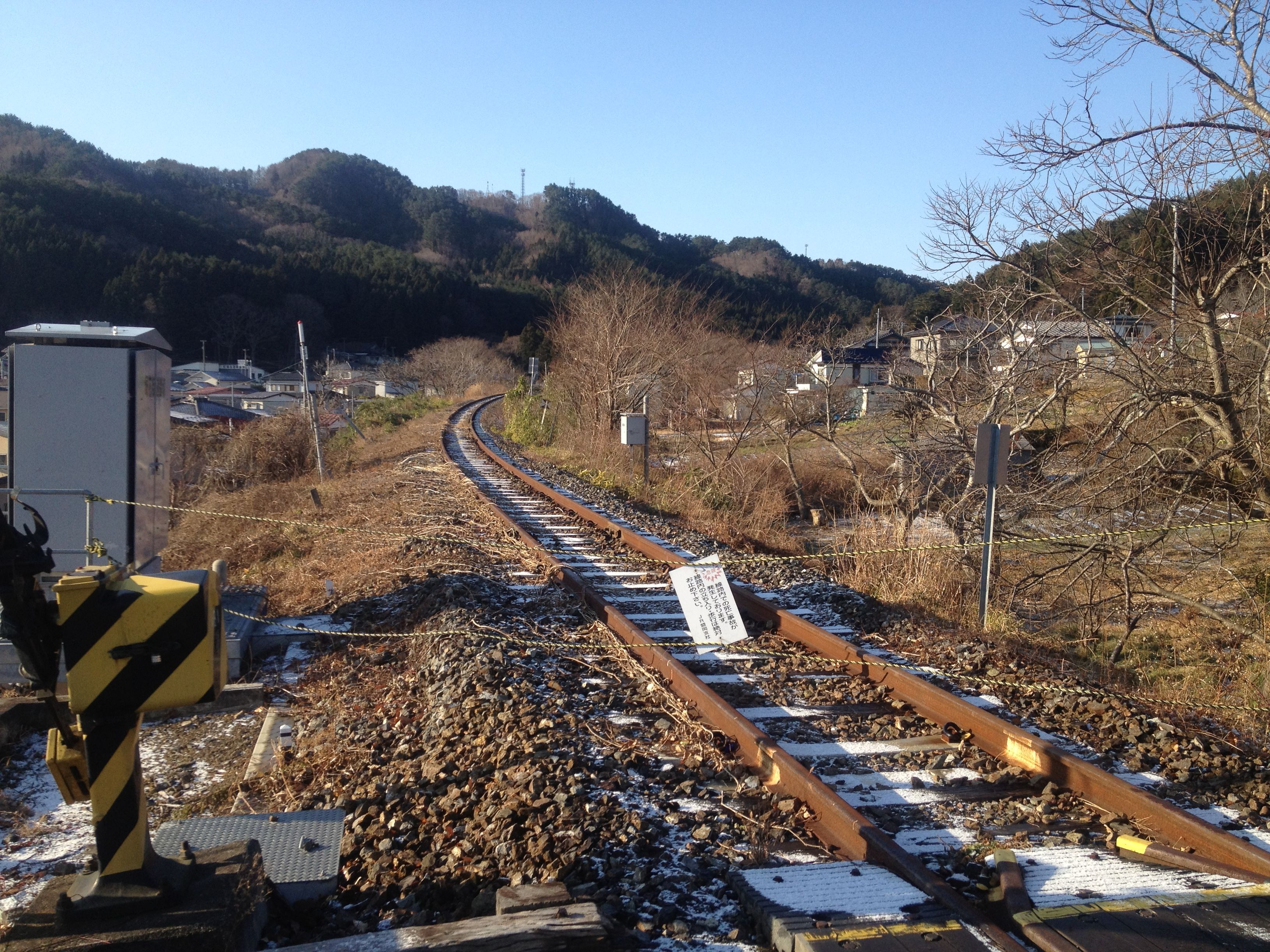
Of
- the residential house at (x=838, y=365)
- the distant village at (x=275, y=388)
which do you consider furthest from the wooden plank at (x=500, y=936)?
the distant village at (x=275, y=388)

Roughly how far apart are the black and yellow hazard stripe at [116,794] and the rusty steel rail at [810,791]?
2.60m

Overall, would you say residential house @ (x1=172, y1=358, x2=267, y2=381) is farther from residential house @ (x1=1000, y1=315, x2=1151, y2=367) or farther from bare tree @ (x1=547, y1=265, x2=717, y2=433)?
residential house @ (x1=1000, y1=315, x2=1151, y2=367)

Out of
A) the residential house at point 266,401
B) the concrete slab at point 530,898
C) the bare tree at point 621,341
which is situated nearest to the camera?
the concrete slab at point 530,898

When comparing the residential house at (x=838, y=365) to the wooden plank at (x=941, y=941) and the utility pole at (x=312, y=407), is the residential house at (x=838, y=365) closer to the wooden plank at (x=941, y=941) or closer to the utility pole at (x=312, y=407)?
the utility pole at (x=312, y=407)

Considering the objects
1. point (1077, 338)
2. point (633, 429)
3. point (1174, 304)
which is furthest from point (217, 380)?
point (1174, 304)

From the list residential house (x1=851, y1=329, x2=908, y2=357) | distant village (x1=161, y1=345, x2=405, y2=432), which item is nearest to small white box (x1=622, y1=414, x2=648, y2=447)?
residential house (x1=851, y1=329, x2=908, y2=357)

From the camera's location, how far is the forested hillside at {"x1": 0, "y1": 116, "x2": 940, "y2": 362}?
64.1 m

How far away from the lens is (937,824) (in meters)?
3.92

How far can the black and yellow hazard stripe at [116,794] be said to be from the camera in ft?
8.63

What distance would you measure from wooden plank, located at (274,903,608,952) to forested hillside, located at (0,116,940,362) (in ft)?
60.8

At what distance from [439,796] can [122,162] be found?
127 meters

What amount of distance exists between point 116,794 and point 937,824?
321 centimetres

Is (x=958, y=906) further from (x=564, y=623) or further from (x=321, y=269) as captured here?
(x=321, y=269)

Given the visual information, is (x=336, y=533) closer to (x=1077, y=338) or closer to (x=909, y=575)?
(x=909, y=575)
